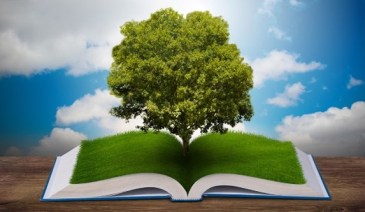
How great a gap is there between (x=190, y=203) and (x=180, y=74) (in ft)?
12.5

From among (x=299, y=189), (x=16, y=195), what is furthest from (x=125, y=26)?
(x=299, y=189)

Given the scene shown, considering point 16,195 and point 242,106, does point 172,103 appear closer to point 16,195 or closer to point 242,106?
point 242,106

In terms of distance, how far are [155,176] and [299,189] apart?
13.9 feet

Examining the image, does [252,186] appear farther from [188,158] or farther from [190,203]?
[188,158]

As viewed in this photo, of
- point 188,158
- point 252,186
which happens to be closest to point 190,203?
point 252,186

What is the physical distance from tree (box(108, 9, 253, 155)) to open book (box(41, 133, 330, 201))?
67.0 inches

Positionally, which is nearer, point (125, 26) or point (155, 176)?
point (155, 176)

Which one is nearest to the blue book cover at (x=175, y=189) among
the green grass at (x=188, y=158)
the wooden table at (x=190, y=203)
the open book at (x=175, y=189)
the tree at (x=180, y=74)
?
the open book at (x=175, y=189)

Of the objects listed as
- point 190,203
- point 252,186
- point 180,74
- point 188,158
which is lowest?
point 190,203

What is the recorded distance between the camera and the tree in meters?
17.6

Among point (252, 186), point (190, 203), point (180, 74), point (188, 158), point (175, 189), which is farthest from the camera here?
point (188, 158)

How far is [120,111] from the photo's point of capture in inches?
768

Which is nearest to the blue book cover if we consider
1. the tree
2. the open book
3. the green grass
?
A: the open book

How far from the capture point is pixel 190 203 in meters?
16.6
